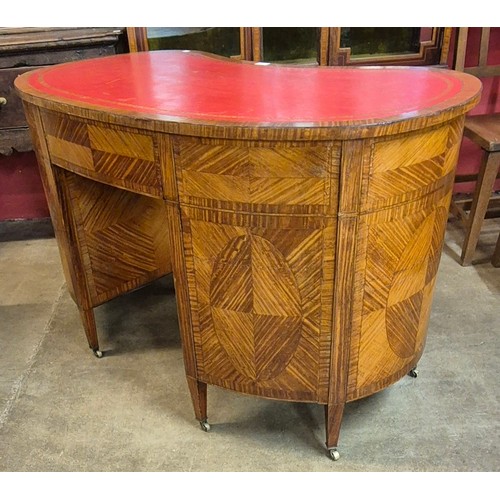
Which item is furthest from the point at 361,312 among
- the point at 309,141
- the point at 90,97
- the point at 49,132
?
the point at 49,132

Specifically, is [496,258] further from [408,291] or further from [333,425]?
[333,425]

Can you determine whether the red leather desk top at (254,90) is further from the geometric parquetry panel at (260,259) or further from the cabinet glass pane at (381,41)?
the cabinet glass pane at (381,41)

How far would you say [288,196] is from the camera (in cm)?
112

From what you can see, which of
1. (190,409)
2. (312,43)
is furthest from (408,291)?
(312,43)

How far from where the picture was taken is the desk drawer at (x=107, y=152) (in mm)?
1227

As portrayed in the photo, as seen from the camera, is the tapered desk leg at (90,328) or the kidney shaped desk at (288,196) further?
the tapered desk leg at (90,328)

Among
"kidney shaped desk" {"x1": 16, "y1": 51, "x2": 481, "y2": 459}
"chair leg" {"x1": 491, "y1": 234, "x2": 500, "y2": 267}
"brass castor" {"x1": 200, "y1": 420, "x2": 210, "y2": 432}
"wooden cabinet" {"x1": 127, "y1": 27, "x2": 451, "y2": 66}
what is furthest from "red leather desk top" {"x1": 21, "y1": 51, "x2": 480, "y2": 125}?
"chair leg" {"x1": 491, "y1": 234, "x2": 500, "y2": 267}

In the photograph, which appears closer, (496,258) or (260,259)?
(260,259)

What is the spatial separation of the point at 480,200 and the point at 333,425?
1.31 meters

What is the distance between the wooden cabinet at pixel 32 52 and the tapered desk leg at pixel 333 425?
165 cm

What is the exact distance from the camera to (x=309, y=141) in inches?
41.6

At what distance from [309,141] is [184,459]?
951 mm

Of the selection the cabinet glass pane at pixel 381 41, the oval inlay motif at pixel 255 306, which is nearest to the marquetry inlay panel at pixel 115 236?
the oval inlay motif at pixel 255 306

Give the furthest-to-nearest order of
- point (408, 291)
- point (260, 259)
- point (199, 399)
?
point (199, 399)
point (408, 291)
point (260, 259)
